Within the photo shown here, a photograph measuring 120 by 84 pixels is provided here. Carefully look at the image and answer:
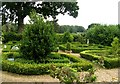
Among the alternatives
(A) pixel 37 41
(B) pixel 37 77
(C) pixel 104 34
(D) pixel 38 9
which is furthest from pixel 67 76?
(D) pixel 38 9

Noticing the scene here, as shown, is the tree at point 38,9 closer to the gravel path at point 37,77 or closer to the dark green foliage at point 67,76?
the gravel path at point 37,77

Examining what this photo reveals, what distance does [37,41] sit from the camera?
9320 mm

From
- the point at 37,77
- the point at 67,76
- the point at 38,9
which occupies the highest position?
the point at 38,9

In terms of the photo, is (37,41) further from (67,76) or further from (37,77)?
(67,76)

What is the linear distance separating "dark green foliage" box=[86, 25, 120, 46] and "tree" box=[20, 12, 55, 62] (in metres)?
11.1

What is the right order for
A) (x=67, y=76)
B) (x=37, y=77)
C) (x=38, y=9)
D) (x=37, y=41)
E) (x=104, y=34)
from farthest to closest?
(x=38, y=9) → (x=104, y=34) → (x=37, y=41) → (x=37, y=77) → (x=67, y=76)

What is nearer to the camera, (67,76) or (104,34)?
(67,76)

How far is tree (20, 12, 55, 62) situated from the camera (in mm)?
9359

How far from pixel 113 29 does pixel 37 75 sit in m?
13.2

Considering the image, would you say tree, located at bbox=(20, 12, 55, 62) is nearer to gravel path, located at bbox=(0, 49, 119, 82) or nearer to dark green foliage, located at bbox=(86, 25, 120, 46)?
gravel path, located at bbox=(0, 49, 119, 82)

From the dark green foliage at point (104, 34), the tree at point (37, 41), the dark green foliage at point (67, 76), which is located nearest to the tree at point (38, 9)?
the dark green foliage at point (104, 34)

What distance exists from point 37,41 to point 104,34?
11923 mm

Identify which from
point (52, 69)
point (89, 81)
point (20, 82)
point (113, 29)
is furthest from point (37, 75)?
point (113, 29)

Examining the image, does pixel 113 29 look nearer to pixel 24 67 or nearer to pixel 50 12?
pixel 50 12
